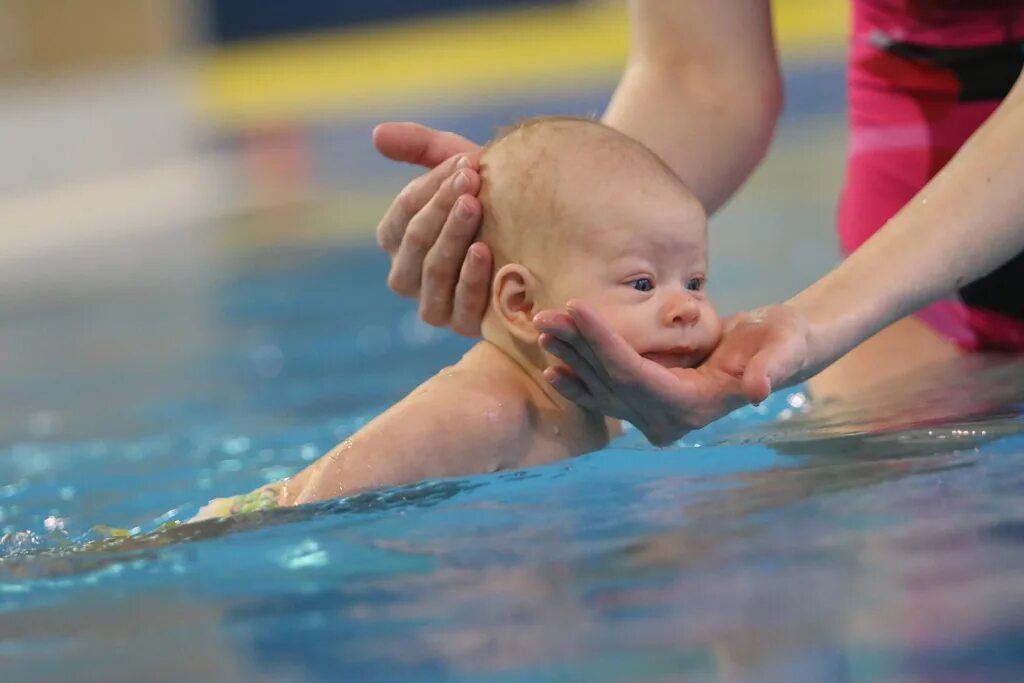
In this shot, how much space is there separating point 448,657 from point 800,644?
0.88ft

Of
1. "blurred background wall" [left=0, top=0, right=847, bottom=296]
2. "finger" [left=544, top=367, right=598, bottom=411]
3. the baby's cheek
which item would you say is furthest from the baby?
"blurred background wall" [left=0, top=0, right=847, bottom=296]

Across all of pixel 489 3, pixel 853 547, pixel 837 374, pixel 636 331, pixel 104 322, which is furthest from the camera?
pixel 489 3

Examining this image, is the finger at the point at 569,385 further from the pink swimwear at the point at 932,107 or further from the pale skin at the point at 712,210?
the pink swimwear at the point at 932,107

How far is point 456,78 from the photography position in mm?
11492

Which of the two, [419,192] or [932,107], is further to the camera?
[932,107]

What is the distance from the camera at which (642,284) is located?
1.77 m

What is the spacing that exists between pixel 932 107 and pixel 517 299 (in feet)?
2.69

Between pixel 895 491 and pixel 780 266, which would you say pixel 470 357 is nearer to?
pixel 895 491

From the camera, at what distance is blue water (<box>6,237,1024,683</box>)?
1.25m

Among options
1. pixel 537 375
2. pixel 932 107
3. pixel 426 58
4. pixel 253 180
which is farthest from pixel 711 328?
pixel 426 58

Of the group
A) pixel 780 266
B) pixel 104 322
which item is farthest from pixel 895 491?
pixel 104 322

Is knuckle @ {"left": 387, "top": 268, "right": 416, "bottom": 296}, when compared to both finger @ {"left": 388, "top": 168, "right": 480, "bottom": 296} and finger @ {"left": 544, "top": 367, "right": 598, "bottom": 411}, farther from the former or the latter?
finger @ {"left": 544, "top": 367, "right": 598, "bottom": 411}

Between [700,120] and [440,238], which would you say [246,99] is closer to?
[700,120]

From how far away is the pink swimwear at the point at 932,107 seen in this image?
2.29 metres
